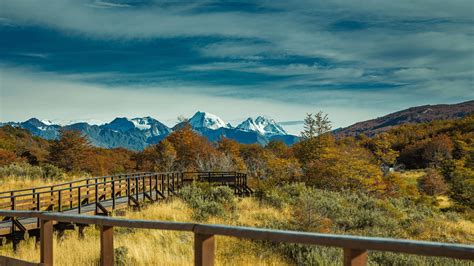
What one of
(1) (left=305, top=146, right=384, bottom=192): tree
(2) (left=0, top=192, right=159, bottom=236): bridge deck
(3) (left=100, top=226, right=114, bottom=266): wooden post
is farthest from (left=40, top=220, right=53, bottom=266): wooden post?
(1) (left=305, top=146, right=384, bottom=192): tree

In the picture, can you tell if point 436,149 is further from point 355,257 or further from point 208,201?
point 355,257

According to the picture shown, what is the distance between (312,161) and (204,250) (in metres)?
32.7

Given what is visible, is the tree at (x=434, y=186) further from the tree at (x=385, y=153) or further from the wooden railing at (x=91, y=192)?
the wooden railing at (x=91, y=192)

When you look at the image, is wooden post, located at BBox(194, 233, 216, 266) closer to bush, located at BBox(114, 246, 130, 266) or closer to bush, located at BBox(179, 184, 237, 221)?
bush, located at BBox(114, 246, 130, 266)

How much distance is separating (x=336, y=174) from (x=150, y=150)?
136 ft

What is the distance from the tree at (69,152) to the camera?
145ft

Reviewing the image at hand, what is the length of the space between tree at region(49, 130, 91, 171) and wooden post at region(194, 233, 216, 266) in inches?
1696

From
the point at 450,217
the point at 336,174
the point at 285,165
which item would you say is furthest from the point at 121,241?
the point at 285,165

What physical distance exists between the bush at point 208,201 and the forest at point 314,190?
0.04 m

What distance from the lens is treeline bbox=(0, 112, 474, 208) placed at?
30859mm

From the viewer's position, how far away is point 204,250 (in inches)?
137

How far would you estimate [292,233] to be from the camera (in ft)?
9.64

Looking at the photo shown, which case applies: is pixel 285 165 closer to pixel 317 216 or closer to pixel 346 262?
pixel 317 216

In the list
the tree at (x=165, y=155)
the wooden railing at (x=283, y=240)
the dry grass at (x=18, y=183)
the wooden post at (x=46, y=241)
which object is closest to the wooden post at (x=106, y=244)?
the wooden railing at (x=283, y=240)
